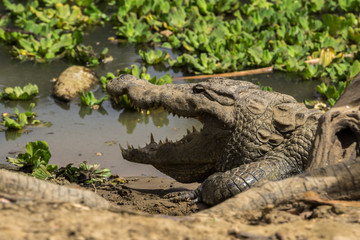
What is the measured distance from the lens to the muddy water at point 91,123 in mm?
5754

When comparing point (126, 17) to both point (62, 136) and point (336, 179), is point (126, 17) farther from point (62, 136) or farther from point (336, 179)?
point (336, 179)

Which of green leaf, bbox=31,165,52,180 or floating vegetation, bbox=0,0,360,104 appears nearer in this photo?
green leaf, bbox=31,165,52,180

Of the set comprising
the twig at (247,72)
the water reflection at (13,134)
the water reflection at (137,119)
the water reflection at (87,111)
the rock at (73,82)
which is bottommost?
the water reflection at (13,134)

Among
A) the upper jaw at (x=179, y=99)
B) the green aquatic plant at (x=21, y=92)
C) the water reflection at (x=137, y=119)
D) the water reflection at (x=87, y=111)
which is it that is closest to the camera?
the upper jaw at (x=179, y=99)

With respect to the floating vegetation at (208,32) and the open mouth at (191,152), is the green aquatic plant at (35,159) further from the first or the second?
the floating vegetation at (208,32)

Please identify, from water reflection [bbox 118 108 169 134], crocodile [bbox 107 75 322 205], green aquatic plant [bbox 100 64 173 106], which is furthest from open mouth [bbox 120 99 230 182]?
green aquatic plant [bbox 100 64 173 106]

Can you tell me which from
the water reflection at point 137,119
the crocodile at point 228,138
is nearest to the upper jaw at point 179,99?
the crocodile at point 228,138

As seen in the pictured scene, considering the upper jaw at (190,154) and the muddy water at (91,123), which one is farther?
the muddy water at (91,123)

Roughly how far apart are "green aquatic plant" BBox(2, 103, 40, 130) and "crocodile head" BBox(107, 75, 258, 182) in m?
1.61

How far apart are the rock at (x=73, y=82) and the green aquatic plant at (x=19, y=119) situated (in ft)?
1.87

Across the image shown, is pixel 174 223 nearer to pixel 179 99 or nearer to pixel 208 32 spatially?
pixel 179 99

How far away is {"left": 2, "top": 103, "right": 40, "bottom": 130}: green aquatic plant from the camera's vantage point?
6.17m

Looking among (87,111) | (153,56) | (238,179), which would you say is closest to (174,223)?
(238,179)

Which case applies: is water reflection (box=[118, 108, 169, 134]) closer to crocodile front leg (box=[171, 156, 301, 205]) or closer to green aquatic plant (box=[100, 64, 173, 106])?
green aquatic plant (box=[100, 64, 173, 106])
